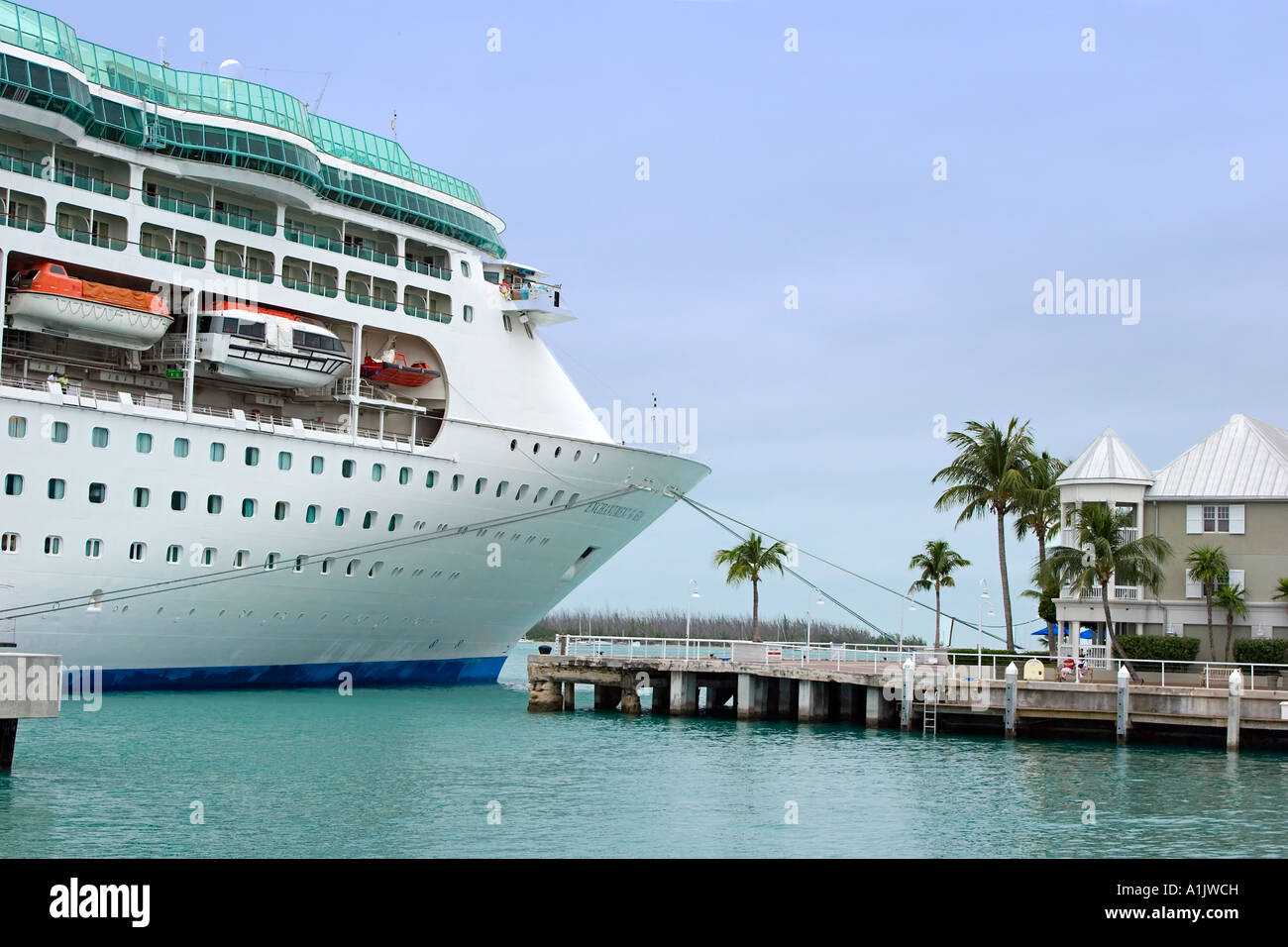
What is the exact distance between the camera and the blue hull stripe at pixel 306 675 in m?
35.8

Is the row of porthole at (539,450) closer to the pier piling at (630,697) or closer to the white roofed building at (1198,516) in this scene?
the pier piling at (630,697)

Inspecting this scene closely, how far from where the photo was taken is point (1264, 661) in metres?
33.3

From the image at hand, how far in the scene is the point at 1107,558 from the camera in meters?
35.4

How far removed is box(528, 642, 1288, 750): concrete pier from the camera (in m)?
30.8

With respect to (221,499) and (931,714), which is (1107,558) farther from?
(221,499)

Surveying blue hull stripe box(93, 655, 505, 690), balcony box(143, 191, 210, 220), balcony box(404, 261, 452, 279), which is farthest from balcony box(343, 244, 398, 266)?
blue hull stripe box(93, 655, 505, 690)

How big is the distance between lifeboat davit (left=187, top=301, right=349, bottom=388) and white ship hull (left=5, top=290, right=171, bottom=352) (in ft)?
5.27

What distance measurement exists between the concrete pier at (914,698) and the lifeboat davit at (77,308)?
527 inches

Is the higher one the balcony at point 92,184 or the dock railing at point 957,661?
the balcony at point 92,184

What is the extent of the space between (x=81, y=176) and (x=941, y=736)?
84.6ft

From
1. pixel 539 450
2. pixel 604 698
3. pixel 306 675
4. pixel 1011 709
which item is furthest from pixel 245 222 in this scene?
pixel 1011 709

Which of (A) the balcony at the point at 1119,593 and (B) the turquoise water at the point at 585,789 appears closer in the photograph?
(B) the turquoise water at the point at 585,789

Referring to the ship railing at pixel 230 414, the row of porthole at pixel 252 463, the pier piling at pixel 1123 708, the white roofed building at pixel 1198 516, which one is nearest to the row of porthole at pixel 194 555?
the row of porthole at pixel 252 463
